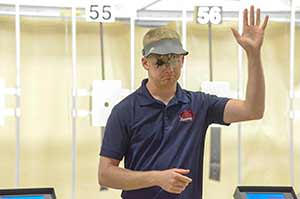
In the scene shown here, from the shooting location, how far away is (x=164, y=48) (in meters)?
1.45

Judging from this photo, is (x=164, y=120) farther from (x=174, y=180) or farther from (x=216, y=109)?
(x=174, y=180)

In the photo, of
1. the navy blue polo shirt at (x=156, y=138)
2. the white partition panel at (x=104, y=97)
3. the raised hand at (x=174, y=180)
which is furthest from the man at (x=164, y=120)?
the white partition panel at (x=104, y=97)

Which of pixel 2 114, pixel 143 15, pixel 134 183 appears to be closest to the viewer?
pixel 134 183

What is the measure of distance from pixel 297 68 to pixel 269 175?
0.55 metres

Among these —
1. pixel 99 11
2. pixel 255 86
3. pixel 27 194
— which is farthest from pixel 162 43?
pixel 99 11

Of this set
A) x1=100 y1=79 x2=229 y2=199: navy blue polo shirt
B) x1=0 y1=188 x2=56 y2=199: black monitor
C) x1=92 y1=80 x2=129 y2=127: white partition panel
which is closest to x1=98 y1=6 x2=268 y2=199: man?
x1=100 y1=79 x2=229 y2=199: navy blue polo shirt

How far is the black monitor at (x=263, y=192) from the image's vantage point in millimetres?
1274

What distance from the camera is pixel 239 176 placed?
2740mm

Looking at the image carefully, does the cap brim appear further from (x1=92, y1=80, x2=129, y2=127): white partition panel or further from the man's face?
(x1=92, y1=80, x2=129, y2=127): white partition panel

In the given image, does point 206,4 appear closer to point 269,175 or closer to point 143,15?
point 143,15

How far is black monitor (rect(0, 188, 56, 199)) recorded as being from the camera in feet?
4.09

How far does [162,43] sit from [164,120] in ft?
0.64

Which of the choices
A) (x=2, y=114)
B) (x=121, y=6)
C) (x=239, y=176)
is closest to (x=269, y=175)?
(x=239, y=176)

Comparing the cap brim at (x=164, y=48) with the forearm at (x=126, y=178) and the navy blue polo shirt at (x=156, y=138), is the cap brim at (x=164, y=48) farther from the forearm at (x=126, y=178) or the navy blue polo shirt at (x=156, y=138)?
the forearm at (x=126, y=178)
